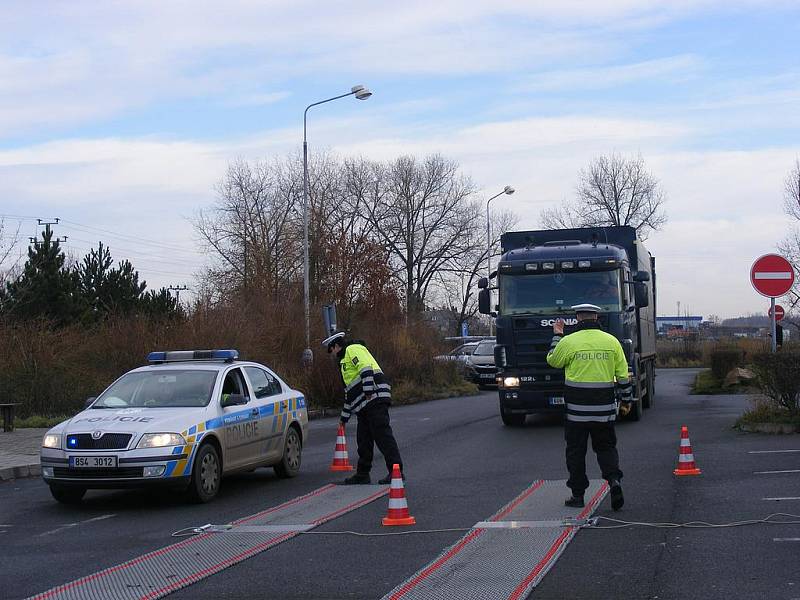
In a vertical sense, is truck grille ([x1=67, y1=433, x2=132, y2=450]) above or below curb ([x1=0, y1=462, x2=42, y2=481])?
above

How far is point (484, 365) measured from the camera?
39.0 meters

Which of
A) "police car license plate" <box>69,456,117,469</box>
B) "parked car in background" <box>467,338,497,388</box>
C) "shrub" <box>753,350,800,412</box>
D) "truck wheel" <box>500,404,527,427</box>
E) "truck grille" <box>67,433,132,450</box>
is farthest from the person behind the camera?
"parked car in background" <box>467,338,497,388</box>

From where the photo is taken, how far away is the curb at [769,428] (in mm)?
16484

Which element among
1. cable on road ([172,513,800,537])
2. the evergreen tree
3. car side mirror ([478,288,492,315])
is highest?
the evergreen tree

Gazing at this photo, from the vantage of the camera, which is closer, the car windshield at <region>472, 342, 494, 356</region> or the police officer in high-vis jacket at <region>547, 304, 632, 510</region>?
the police officer in high-vis jacket at <region>547, 304, 632, 510</region>

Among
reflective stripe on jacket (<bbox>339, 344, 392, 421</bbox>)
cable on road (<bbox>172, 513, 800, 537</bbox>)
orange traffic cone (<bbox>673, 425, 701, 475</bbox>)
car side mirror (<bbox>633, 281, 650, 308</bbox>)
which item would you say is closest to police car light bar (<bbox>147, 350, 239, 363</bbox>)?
reflective stripe on jacket (<bbox>339, 344, 392, 421</bbox>)

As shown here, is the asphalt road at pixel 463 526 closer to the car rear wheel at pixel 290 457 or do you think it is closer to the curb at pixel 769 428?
the car rear wheel at pixel 290 457

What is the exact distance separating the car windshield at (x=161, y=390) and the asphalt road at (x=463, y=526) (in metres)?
1.09

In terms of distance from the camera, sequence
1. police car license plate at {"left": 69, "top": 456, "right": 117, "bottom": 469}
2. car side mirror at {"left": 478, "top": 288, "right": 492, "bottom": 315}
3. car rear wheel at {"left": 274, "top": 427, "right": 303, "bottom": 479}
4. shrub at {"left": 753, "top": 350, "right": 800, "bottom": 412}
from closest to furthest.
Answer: police car license plate at {"left": 69, "top": 456, "right": 117, "bottom": 469}
car rear wheel at {"left": 274, "top": 427, "right": 303, "bottom": 479}
shrub at {"left": 753, "top": 350, "right": 800, "bottom": 412}
car side mirror at {"left": 478, "top": 288, "right": 492, "bottom": 315}

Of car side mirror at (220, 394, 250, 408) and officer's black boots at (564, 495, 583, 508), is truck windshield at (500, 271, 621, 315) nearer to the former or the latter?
car side mirror at (220, 394, 250, 408)

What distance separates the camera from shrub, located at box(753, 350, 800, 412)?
54.0 ft

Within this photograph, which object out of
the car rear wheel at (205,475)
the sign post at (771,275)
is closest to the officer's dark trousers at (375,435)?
the car rear wheel at (205,475)

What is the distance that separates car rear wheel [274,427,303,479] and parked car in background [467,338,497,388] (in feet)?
82.8

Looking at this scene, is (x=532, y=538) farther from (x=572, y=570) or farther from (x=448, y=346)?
(x=448, y=346)
